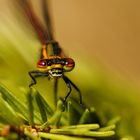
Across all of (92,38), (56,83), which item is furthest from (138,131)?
(92,38)

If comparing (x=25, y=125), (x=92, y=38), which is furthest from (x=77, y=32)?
(x=25, y=125)

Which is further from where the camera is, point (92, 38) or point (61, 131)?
point (92, 38)

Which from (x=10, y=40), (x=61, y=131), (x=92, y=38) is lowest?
(x=61, y=131)

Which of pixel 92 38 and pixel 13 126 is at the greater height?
pixel 92 38

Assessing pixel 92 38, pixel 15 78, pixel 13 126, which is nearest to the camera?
pixel 13 126

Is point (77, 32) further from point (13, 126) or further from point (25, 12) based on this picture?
point (13, 126)

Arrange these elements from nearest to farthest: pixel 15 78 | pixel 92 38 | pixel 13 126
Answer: pixel 13 126, pixel 15 78, pixel 92 38
